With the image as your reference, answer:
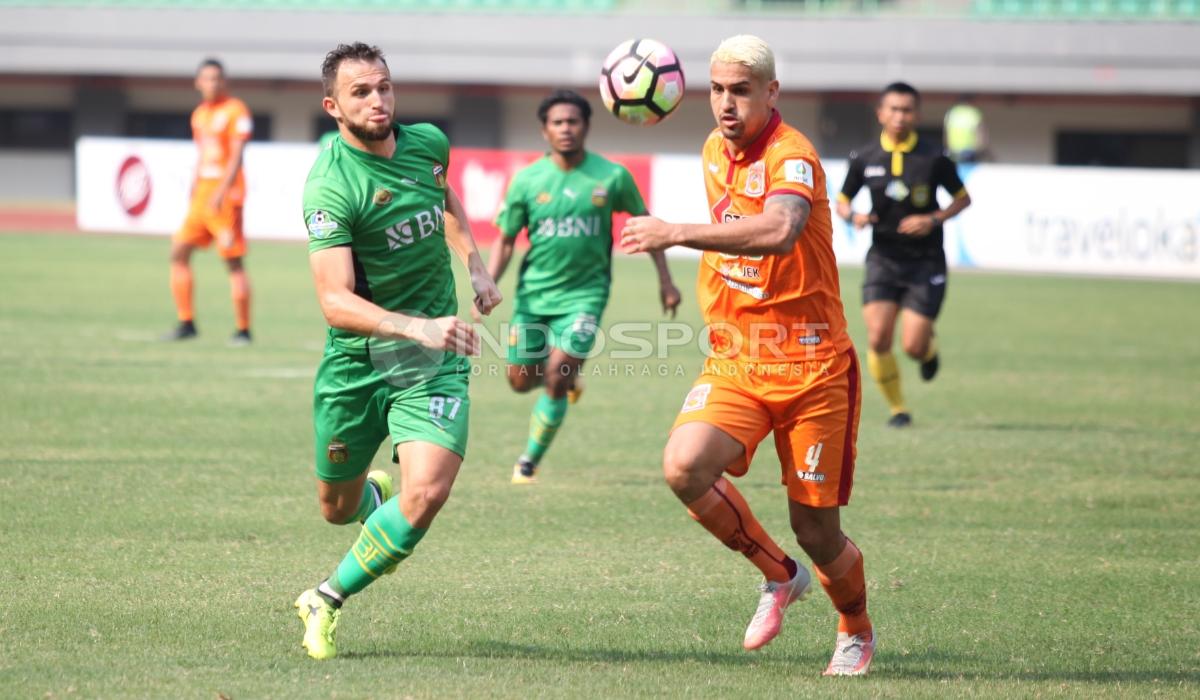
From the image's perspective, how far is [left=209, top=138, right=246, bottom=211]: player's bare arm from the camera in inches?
558

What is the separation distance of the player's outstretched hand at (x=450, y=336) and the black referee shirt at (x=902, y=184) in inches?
256

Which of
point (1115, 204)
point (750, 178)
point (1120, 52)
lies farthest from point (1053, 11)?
point (750, 178)

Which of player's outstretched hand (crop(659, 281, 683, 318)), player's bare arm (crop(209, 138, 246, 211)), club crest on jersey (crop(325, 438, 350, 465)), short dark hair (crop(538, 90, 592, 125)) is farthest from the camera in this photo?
player's bare arm (crop(209, 138, 246, 211))

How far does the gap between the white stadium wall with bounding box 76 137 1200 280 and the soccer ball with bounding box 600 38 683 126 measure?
57.9 ft

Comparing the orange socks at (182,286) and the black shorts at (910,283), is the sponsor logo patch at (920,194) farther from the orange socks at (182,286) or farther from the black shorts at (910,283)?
the orange socks at (182,286)

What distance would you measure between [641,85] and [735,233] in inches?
66.9

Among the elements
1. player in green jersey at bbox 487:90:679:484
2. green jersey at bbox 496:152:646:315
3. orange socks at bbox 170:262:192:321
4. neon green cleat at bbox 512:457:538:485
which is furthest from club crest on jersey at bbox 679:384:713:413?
orange socks at bbox 170:262:192:321

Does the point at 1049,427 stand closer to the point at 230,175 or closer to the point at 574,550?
the point at 574,550

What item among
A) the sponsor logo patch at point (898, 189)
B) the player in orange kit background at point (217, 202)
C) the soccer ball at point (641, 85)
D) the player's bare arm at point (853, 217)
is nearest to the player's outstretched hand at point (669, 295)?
the player's bare arm at point (853, 217)

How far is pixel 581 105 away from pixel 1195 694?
5.46 meters

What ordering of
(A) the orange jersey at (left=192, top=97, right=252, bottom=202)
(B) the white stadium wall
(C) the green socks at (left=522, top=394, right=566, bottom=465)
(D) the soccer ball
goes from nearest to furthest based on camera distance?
(D) the soccer ball, (C) the green socks at (left=522, top=394, right=566, bottom=465), (A) the orange jersey at (left=192, top=97, right=252, bottom=202), (B) the white stadium wall

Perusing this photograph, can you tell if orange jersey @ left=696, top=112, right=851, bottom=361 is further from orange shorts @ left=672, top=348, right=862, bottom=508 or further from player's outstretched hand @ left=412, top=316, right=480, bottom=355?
player's outstretched hand @ left=412, top=316, right=480, bottom=355

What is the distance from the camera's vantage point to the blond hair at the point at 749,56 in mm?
5164

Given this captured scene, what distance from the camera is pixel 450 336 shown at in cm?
500
